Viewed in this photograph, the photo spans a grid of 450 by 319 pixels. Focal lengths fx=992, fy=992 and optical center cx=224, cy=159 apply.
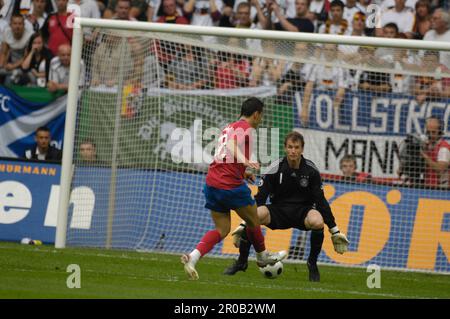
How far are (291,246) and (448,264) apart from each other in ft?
7.54

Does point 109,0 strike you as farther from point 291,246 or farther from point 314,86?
point 291,246

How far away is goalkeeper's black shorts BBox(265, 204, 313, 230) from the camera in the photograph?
12.1 meters

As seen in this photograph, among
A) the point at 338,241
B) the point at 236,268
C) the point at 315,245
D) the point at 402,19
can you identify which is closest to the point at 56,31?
the point at 402,19

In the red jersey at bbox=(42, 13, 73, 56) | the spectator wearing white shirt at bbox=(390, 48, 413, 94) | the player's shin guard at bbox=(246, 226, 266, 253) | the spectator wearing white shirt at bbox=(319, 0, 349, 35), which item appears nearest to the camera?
the player's shin guard at bbox=(246, 226, 266, 253)

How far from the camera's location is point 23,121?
1739 centimetres

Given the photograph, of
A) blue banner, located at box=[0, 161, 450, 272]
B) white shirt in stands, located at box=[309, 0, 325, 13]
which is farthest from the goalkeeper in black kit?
white shirt in stands, located at box=[309, 0, 325, 13]

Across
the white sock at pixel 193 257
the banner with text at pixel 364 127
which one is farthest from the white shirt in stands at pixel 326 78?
the white sock at pixel 193 257

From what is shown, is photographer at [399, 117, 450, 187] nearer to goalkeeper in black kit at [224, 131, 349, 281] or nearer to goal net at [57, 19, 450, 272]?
goal net at [57, 19, 450, 272]

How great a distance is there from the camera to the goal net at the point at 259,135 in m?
14.6

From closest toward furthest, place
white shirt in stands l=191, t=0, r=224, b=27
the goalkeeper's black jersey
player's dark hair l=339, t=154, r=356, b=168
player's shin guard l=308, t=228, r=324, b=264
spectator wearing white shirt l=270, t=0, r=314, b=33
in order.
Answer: player's shin guard l=308, t=228, r=324, b=264
the goalkeeper's black jersey
player's dark hair l=339, t=154, r=356, b=168
spectator wearing white shirt l=270, t=0, r=314, b=33
white shirt in stands l=191, t=0, r=224, b=27

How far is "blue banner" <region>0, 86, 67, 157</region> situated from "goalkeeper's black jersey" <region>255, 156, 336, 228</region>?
5.88 metres

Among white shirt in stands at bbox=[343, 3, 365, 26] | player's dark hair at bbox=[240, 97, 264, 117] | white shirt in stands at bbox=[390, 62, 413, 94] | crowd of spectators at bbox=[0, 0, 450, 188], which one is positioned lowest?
player's dark hair at bbox=[240, 97, 264, 117]

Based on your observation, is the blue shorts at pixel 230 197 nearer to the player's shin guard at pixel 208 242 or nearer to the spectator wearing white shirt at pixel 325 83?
the player's shin guard at pixel 208 242
